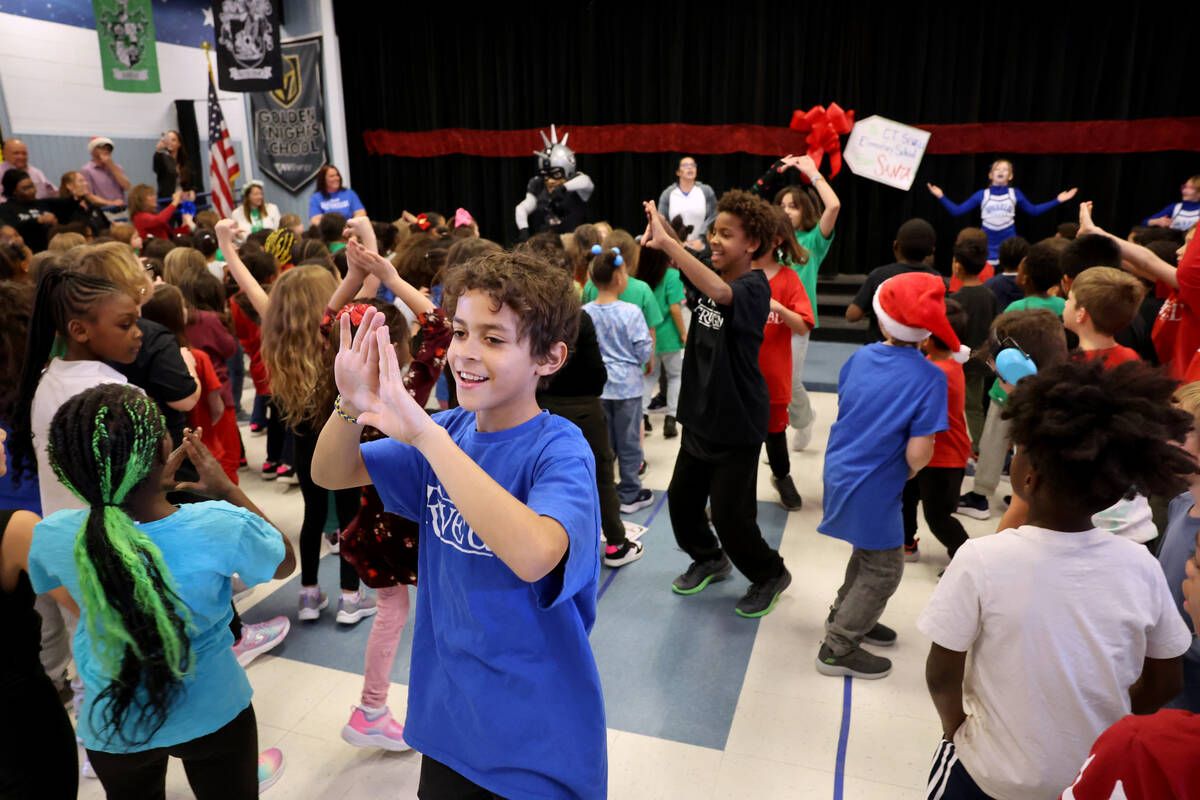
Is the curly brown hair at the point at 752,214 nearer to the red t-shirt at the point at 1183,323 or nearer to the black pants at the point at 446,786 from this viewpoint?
the red t-shirt at the point at 1183,323

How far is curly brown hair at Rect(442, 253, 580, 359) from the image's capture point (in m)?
1.18

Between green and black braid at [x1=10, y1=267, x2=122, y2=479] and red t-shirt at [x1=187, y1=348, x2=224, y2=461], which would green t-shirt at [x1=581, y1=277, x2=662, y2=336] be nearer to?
red t-shirt at [x1=187, y1=348, x2=224, y2=461]

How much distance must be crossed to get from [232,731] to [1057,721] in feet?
5.29

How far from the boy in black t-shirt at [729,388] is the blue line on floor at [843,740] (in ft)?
1.64

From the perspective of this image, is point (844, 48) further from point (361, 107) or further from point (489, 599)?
point (489, 599)

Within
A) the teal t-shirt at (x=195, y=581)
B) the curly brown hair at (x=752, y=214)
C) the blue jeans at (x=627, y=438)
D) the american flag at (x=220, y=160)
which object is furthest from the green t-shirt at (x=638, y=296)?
the american flag at (x=220, y=160)

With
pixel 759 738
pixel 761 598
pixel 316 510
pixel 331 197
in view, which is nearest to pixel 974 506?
pixel 761 598

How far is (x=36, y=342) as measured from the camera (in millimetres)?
2230

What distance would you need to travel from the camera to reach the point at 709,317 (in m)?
2.79

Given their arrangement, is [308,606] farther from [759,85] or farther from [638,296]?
[759,85]

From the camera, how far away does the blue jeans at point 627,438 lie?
382cm

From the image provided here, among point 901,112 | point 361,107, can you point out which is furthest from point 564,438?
point 361,107

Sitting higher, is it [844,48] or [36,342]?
[844,48]

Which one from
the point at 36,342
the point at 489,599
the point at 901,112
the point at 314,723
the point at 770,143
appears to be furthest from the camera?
the point at 770,143
